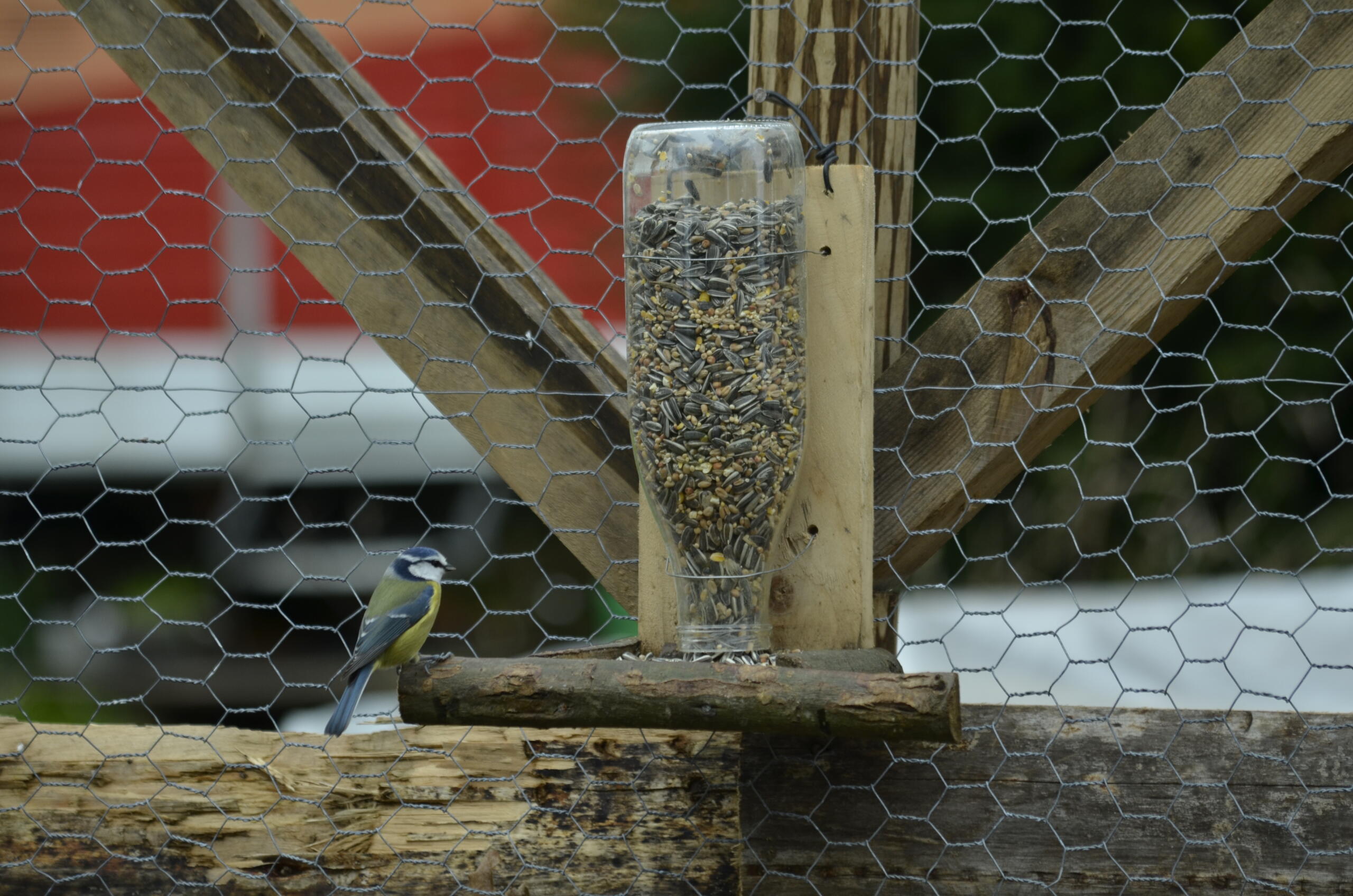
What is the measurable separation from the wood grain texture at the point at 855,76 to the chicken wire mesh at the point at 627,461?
0.11ft

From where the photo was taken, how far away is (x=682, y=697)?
1.09 m

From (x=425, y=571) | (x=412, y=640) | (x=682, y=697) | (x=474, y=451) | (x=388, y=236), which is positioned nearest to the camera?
(x=682, y=697)

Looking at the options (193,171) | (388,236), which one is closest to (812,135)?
(388,236)

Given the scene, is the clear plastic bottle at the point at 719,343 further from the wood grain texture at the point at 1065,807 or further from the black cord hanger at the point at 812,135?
the wood grain texture at the point at 1065,807

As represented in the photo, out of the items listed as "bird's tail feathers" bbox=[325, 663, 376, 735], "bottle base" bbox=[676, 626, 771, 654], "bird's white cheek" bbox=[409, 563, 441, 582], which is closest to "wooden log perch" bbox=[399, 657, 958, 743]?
"bottle base" bbox=[676, 626, 771, 654]

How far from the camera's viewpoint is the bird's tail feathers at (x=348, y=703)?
1413 mm

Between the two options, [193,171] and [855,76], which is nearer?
[855,76]

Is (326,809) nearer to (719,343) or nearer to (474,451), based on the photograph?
(719,343)

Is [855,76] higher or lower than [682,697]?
higher

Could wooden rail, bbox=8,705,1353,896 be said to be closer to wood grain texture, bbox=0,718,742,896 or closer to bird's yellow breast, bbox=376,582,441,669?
wood grain texture, bbox=0,718,742,896

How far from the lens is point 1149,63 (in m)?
2.34

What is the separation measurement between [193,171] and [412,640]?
12.0 feet

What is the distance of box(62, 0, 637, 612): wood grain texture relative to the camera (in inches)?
53.6

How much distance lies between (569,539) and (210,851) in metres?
0.55
